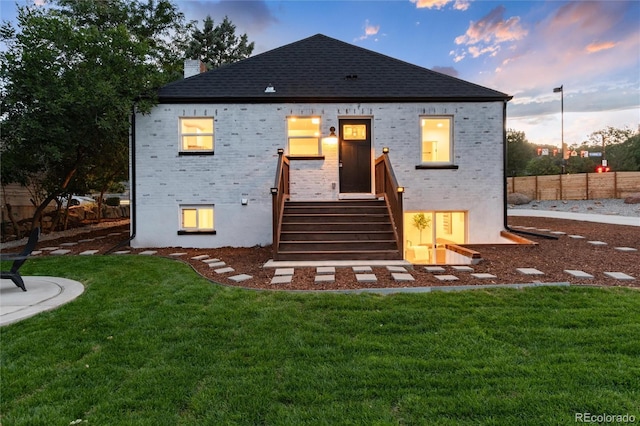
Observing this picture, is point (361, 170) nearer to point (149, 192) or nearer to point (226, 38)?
point (149, 192)

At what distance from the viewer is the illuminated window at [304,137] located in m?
9.90

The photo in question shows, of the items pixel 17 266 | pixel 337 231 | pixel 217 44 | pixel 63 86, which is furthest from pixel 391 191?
pixel 217 44

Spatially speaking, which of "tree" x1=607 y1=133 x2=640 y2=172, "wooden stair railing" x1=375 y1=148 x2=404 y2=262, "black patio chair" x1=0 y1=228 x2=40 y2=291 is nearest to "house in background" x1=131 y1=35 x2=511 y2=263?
"wooden stair railing" x1=375 y1=148 x2=404 y2=262

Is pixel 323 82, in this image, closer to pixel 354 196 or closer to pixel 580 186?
pixel 354 196

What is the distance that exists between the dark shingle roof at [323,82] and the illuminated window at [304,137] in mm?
681

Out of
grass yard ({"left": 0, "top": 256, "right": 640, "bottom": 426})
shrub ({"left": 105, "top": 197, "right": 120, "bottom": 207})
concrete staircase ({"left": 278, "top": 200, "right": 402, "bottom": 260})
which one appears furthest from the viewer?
shrub ({"left": 105, "top": 197, "right": 120, "bottom": 207})

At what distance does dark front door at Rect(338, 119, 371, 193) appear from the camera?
9.93 meters

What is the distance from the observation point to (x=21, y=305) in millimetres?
4285

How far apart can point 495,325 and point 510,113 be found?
41.4 meters

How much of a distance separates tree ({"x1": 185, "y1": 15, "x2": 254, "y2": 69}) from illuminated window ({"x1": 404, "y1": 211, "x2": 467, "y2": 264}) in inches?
868

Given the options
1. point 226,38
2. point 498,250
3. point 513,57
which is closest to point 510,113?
point 513,57

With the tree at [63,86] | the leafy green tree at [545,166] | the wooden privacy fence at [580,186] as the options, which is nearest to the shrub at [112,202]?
the tree at [63,86]

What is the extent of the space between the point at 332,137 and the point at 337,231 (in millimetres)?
3246

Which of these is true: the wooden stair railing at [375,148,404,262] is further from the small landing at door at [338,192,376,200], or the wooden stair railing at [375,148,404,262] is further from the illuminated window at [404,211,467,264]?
the illuminated window at [404,211,467,264]
